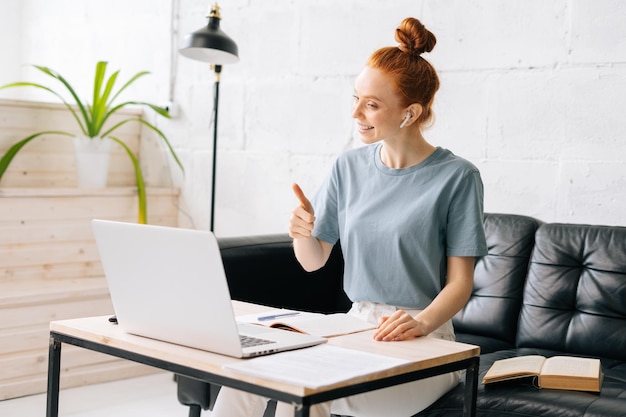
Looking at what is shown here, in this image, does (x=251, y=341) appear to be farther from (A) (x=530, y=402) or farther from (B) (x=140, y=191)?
(B) (x=140, y=191)

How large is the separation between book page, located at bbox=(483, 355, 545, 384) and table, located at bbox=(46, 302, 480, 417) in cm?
39

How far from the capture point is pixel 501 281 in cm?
272

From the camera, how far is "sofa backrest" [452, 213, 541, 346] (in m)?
2.69

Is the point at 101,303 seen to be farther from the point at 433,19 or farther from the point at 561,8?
the point at 561,8

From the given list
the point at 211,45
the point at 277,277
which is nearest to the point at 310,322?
the point at 277,277

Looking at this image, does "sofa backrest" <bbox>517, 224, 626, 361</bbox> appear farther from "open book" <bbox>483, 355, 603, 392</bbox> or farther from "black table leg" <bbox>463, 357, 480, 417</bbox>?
"black table leg" <bbox>463, 357, 480, 417</bbox>

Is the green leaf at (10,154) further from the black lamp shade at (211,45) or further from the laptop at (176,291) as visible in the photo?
the laptop at (176,291)

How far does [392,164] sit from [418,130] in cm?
10

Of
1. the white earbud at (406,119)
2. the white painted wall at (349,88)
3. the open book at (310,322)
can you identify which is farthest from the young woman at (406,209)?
the white painted wall at (349,88)

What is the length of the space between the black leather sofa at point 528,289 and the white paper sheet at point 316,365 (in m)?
0.89

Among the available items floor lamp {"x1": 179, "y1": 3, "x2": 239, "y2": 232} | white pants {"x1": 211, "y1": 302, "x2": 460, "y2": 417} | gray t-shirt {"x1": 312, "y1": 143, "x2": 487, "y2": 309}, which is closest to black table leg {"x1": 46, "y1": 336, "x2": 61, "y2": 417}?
white pants {"x1": 211, "y1": 302, "x2": 460, "y2": 417}

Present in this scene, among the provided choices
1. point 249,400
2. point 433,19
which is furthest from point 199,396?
point 433,19

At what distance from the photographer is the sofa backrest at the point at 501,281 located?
2.69 m

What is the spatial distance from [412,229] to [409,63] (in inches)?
15.3
